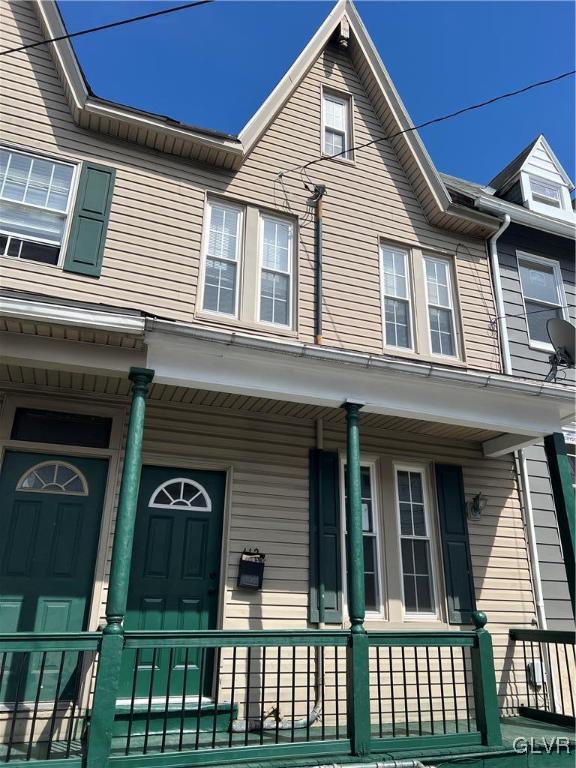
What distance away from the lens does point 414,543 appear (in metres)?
6.62

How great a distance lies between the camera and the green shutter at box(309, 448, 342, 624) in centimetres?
588

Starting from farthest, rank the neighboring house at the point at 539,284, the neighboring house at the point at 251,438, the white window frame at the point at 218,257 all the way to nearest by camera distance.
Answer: the neighboring house at the point at 539,284
the white window frame at the point at 218,257
the neighboring house at the point at 251,438

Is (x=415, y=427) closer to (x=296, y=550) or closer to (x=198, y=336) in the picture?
→ (x=296, y=550)

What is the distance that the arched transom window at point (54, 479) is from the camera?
5391 mm

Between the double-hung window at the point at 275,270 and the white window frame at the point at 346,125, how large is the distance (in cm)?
149

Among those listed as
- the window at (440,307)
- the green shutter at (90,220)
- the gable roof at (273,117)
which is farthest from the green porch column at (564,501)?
the green shutter at (90,220)

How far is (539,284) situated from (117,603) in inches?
294

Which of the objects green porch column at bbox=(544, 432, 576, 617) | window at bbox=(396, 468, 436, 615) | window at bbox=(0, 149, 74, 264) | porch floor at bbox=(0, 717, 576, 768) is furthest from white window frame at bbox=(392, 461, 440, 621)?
window at bbox=(0, 149, 74, 264)

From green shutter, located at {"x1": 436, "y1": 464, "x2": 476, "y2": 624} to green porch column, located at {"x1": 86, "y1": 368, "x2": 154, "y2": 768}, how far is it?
12.7 feet

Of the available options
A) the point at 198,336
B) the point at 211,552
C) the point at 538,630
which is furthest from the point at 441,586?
the point at 198,336

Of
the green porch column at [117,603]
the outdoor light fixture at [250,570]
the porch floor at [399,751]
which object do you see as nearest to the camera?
the green porch column at [117,603]

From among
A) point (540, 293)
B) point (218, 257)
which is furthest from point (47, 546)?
point (540, 293)

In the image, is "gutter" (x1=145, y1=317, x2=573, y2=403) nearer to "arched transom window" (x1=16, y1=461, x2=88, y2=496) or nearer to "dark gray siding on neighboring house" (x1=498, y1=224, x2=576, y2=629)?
"dark gray siding on neighboring house" (x1=498, y1=224, x2=576, y2=629)

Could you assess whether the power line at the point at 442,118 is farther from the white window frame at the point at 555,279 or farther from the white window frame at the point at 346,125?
the white window frame at the point at 555,279
